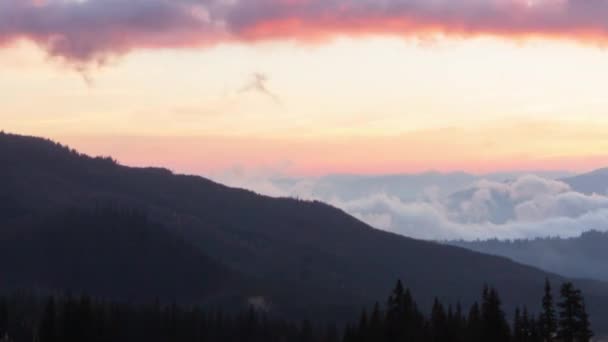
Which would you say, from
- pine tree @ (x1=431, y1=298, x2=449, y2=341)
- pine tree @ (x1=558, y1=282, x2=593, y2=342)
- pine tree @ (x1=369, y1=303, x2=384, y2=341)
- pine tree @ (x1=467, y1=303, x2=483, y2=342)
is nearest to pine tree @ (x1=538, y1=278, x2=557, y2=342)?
pine tree @ (x1=558, y1=282, x2=593, y2=342)

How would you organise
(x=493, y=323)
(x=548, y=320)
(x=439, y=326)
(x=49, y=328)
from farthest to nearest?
(x=49, y=328) < (x=439, y=326) < (x=493, y=323) < (x=548, y=320)

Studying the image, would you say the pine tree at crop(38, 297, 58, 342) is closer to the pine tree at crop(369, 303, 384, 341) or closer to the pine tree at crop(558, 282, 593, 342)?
the pine tree at crop(369, 303, 384, 341)

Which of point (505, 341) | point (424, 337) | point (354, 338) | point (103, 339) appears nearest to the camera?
point (505, 341)

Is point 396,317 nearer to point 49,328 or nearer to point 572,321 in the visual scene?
point 572,321

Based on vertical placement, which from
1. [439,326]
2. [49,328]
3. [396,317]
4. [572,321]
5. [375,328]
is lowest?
[49,328]

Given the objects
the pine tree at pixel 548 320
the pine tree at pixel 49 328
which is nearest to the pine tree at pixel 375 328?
the pine tree at pixel 548 320

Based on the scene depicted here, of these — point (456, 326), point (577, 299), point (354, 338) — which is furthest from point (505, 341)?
point (354, 338)

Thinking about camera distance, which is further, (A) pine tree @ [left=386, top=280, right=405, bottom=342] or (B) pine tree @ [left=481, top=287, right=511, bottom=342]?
(A) pine tree @ [left=386, top=280, right=405, bottom=342]

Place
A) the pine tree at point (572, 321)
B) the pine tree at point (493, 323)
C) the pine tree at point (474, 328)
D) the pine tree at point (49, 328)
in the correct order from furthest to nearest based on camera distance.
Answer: the pine tree at point (49, 328) < the pine tree at point (474, 328) < the pine tree at point (493, 323) < the pine tree at point (572, 321)

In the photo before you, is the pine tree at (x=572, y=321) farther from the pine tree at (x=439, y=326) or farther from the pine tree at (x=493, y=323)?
the pine tree at (x=439, y=326)

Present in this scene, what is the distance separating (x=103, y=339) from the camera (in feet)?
579

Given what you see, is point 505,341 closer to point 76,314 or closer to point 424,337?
point 424,337

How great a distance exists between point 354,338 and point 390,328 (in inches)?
1071

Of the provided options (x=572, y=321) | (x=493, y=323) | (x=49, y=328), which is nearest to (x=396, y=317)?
(x=493, y=323)
